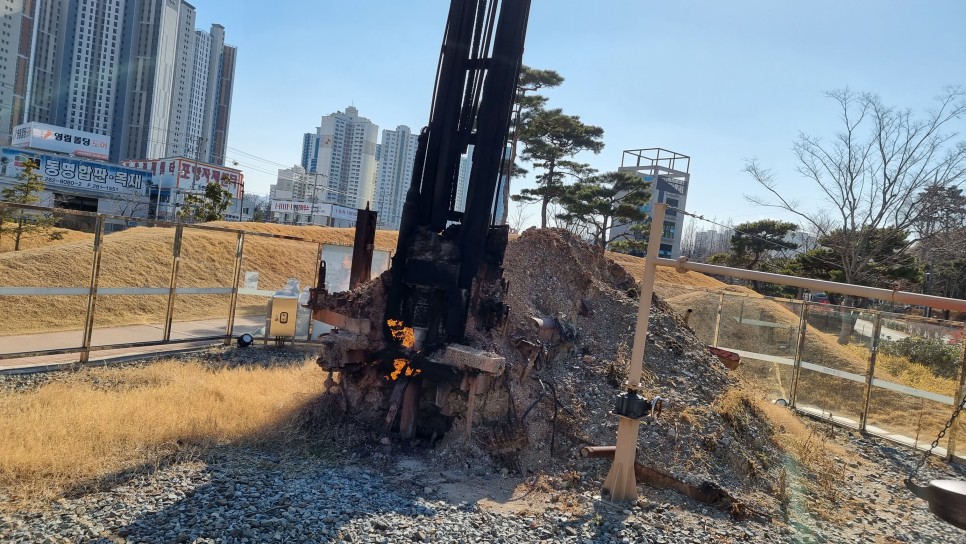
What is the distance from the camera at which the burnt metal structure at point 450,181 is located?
6535 mm

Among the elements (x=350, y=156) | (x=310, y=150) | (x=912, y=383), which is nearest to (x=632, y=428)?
(x=912, y=383)

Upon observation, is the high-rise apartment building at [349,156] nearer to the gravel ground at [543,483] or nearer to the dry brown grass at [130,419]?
the dry brown grass at [130,419]

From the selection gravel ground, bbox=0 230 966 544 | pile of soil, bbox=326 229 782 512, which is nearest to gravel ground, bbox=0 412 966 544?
gravel ground, bbox=0 230 966 544

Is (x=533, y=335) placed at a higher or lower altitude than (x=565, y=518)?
higher

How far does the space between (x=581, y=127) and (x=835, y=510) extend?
77.5 feet

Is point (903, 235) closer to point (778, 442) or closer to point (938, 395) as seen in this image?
point (938, 395)

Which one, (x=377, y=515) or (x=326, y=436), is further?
(x=326, y=436)

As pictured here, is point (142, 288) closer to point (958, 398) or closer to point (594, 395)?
point (594, 395)

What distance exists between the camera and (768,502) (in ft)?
19.2

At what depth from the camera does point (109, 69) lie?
66250 millimetres

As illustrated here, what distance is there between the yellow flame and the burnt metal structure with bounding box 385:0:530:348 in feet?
0.29

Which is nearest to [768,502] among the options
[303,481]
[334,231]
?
[303,481]

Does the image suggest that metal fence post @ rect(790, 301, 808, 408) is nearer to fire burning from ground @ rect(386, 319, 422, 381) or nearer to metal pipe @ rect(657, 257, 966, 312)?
metal pipe @ rect(657, 257, 966, 312)

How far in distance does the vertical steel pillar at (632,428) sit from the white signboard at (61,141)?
59432 millimetres
